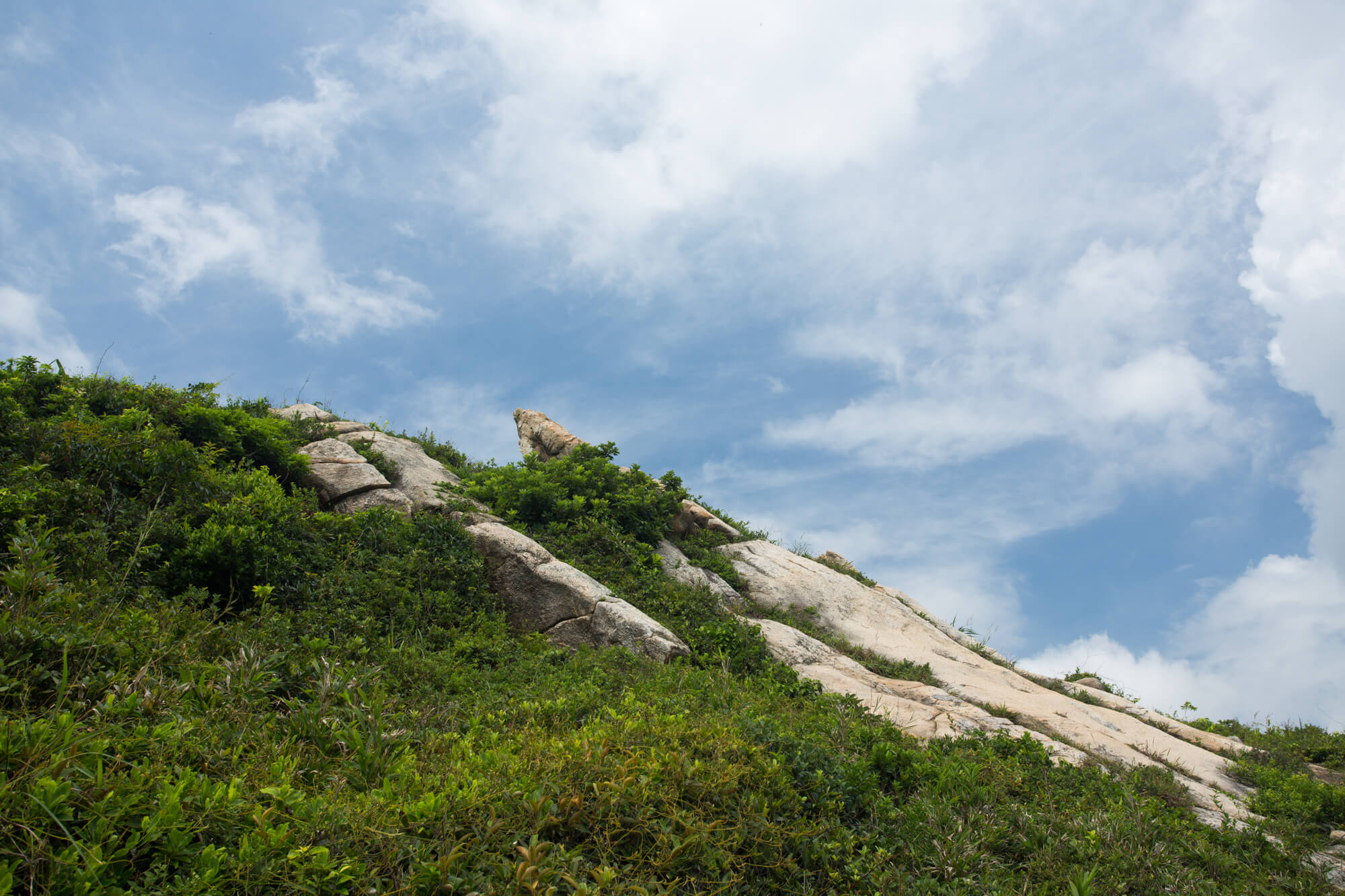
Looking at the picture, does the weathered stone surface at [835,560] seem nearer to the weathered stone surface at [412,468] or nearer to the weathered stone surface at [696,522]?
the weathered stone surface at [696,522]

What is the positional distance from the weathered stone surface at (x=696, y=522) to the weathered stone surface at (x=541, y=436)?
4.33 metres

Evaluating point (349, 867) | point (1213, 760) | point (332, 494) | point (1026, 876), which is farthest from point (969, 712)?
point (332, 494)

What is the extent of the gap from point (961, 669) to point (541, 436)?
47.9ft

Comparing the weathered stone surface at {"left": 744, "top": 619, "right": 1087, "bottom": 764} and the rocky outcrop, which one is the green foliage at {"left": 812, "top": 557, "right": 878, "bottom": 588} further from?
the rocky outcrop

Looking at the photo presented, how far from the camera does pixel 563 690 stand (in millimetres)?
8391

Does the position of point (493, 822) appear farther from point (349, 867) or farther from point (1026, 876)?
point (1026, 876)

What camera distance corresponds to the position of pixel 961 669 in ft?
51.2

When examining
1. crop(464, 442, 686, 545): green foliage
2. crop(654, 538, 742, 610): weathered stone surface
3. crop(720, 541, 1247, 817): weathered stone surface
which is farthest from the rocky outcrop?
crop(720, 541, 1247, 817): weathered stone surface

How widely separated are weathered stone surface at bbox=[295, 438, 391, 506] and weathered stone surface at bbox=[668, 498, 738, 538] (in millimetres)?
7557

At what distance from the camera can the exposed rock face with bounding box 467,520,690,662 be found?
36.9 feet

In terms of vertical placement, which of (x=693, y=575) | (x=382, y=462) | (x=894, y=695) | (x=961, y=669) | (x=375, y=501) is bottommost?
(x=894, y=695)

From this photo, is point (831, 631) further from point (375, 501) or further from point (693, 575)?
point (375, 501)

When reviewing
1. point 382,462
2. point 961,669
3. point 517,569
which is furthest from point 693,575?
point 382,462

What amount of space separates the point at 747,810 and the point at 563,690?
3.80 meters
